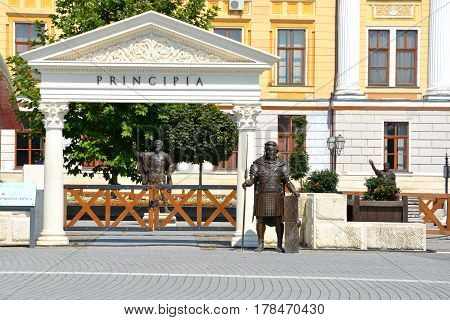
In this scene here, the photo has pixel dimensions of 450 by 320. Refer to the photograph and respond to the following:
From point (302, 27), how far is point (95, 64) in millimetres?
23533

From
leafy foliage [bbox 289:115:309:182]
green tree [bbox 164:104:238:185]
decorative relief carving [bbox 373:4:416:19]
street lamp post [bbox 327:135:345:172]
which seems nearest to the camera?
green tree [bbox 164:104:238:185]

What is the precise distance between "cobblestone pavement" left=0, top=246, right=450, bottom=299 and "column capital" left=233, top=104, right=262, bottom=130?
2.48 metres

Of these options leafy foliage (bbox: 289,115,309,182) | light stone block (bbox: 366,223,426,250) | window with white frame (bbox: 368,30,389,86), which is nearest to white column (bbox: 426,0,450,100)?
window with white frame (bbox: 368,30,389,86)

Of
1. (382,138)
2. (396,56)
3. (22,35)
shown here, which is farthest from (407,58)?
(22,35)

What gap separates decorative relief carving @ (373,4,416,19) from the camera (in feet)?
127

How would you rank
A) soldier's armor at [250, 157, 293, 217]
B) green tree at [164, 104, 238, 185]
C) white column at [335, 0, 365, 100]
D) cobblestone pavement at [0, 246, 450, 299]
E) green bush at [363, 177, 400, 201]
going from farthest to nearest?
1. white column at [335, 0, 365, 100]
2. green tree at [164, 104, 238, 185]
3. green bush at [363, 177, 400, 201]
4. soldier's armor at [250, 157, 293, 217]
5. cobblestone pavement at [0, 246, 450, 299]

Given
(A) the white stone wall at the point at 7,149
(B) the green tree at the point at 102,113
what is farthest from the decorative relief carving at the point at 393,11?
(A) the white stone wall at the point at 7,149

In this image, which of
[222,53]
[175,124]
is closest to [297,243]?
[222,53]

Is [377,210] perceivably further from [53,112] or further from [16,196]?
[16,196]

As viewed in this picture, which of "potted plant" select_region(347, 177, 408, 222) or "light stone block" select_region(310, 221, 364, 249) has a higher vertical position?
"potted plant" select_region(347, 177, 408, 222)

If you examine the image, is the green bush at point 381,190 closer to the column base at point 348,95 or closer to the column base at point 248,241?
the column base at point 248,241

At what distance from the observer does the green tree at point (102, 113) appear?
25.3 meters

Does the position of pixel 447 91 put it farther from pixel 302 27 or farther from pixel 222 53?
pixel 222 53

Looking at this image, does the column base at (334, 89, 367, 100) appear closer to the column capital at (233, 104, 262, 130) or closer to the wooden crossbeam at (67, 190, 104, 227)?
the column capital at (233, 104, 262, 130)
